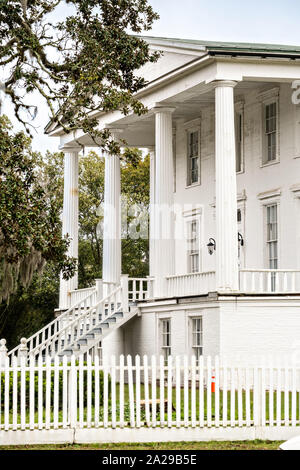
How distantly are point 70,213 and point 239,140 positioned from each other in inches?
366

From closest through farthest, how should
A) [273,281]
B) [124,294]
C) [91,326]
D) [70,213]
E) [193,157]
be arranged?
[273,281] < [91,326] < [124,294] < [193,157] < [70,213]

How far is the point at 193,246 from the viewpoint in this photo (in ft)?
127

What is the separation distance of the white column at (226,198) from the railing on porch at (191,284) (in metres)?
0.84

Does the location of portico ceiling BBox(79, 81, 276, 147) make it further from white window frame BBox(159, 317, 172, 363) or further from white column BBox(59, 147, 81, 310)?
white window frame BBox(159, 317, 172, 363)

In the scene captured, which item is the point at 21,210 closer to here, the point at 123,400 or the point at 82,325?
the point at 123,400

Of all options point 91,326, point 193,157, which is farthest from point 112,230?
point 91,326

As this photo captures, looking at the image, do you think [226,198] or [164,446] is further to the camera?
[226,198]

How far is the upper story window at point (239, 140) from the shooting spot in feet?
116

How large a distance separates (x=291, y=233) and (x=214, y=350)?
17.0 ft

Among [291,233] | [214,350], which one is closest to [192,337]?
[214,350]

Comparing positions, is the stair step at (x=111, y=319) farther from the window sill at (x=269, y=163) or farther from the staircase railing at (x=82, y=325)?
the window sill at (x=269, y=163)

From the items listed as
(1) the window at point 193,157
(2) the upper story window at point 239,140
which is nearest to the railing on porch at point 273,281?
(2) the upper story window at point 239,140

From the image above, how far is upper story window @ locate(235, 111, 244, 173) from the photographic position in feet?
116
